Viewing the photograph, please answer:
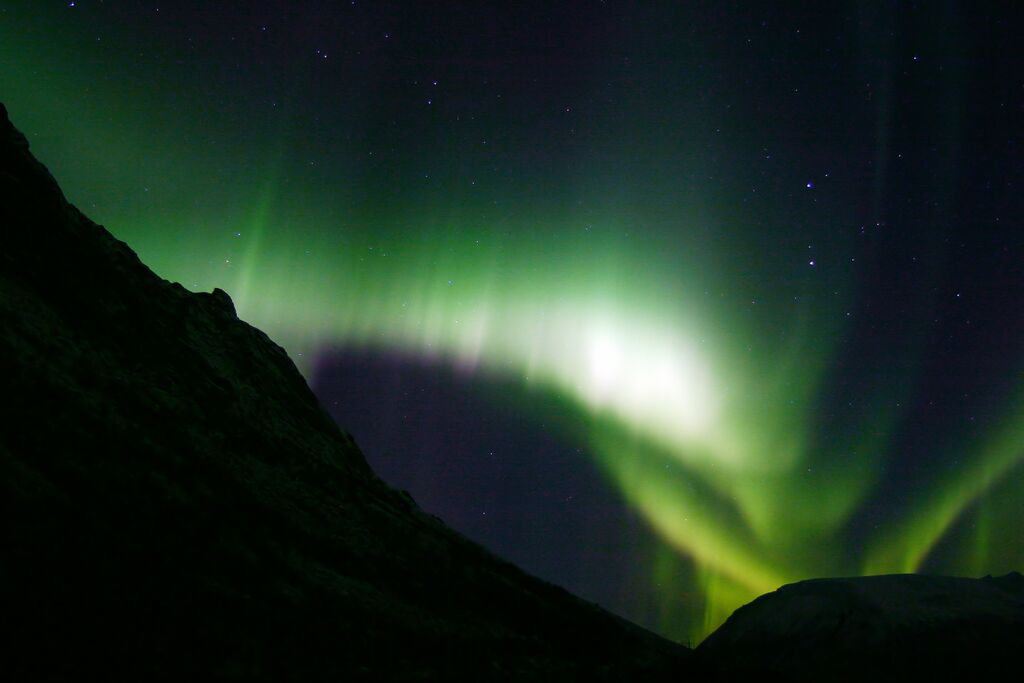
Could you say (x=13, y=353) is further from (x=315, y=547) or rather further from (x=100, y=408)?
(x=315, y=547)

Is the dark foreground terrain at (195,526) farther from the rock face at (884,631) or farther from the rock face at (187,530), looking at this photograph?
the rock face at (884,631)

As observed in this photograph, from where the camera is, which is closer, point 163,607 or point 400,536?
point 163,607

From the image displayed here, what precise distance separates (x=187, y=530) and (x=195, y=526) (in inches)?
13.3

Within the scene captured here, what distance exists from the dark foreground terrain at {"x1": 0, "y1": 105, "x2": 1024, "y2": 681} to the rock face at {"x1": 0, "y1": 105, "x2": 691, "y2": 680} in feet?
0.20

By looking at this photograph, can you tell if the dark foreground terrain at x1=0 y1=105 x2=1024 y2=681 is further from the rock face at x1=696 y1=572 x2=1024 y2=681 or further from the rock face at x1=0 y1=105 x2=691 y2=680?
the rock face at x1=696 y1=572 x2=1024 y2=681

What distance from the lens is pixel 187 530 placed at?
14.6 metres

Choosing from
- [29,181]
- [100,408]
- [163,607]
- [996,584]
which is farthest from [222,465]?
[996,584]

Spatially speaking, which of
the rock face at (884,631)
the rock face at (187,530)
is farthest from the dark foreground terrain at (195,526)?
the rock face at (884,631)

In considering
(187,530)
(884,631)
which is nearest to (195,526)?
(187,530)

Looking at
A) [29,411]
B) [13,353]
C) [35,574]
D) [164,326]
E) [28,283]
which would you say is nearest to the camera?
[35,574]

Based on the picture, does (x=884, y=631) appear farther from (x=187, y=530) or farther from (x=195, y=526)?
(x=187, y=530)

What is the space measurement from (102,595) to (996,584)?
6592 centimetres

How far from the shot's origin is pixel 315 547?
1797cm

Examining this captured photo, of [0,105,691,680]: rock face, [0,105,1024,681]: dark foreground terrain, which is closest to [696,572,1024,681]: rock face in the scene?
[0,105,1024,681]: dark foreground terrain
